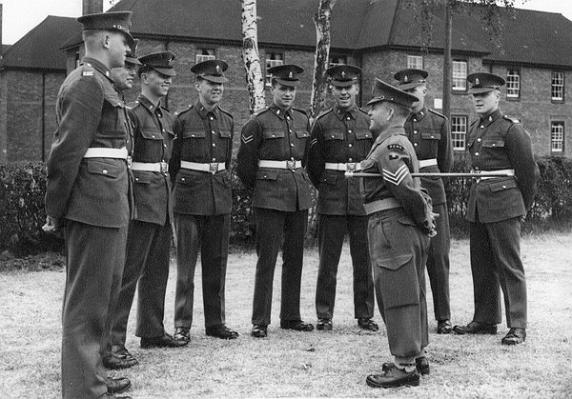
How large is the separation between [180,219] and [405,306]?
242 centimetres

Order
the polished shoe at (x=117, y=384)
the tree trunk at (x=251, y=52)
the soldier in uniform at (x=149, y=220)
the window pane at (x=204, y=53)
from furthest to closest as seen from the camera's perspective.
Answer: the window pane at (x=204, y=53) < the tree trunk at (x=251, y=52) < the soldier in uniform at (x=149, y=220) < the polished shoe at (x=117, y=384)

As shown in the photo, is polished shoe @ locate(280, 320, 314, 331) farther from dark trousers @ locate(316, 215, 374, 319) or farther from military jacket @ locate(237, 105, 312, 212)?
military jacket @ locate(237, 105, 312, 212)

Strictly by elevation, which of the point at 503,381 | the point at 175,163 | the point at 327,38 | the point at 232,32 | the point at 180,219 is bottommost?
the point at 503,381

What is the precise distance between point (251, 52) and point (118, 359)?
8.29m

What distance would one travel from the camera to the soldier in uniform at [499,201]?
7059mm

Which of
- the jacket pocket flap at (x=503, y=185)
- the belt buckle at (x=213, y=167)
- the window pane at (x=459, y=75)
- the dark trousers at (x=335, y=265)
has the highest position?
the window pane at (x=459, y=75)

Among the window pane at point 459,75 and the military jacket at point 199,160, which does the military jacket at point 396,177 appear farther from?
the window pane at point 459,75

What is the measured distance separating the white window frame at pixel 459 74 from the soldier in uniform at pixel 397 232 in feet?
114

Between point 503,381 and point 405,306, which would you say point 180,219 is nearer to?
point 405,306

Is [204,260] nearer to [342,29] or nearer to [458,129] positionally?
[458,129]

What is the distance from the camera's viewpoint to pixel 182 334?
22.4 ft

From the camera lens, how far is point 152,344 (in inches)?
263

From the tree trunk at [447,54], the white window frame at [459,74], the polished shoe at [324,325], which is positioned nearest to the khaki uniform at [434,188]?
the polished shoe at [324,325]

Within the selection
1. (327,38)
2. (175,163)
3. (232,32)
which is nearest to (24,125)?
(232,32)
